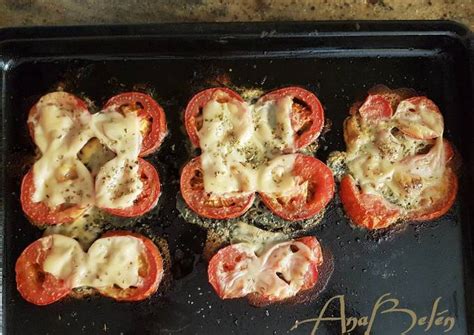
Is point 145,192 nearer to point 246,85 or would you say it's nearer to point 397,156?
point 246,85

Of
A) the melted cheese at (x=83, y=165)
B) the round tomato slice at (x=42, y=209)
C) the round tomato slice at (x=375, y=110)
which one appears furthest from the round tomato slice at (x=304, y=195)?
the round tomato slice at (x=42, y=209)

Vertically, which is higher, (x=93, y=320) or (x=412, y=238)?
(x=412, y=238)

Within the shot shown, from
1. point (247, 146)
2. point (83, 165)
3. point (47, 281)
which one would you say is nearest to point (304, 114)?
point (247, 146)

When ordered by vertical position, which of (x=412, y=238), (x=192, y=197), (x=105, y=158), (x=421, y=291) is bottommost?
(x=421, y=291)

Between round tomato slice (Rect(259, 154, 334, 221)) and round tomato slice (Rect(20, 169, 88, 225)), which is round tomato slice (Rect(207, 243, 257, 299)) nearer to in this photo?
round tomato slice (Rect(259, 154, 334, 221))

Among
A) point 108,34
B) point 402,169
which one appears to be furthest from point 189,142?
point 402,169

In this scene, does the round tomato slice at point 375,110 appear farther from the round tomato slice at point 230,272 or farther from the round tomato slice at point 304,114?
the round tomato slice at point 230,272

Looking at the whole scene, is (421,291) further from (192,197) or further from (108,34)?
(108,34)
